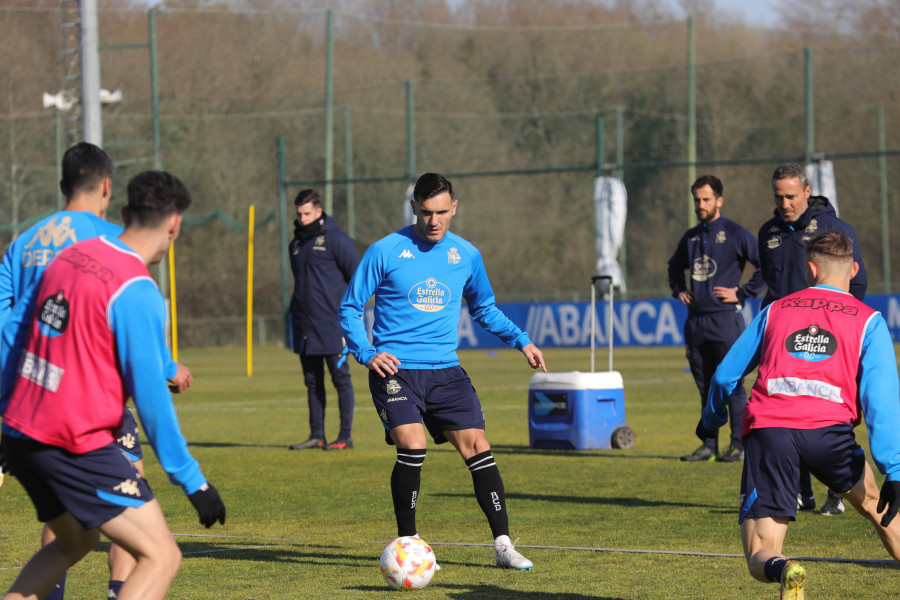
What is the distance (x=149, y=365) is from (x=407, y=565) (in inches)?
95.5

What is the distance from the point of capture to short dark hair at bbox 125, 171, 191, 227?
4.51m

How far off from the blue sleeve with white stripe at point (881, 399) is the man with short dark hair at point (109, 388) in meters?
2.60

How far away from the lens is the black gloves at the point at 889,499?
208 inches

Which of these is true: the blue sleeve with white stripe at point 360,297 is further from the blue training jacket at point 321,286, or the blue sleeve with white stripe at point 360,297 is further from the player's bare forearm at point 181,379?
the blue training jacket at point 321,286

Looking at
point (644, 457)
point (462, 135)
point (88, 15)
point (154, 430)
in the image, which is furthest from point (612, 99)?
point (154, 430)

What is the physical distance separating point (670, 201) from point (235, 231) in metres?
14.1

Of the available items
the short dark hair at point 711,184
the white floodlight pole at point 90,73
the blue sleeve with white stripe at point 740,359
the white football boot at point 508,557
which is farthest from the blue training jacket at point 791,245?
the white floodlight pole at point 90,73

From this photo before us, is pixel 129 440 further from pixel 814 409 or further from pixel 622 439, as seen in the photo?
pixel 622 439

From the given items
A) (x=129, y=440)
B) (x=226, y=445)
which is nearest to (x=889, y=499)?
(x=129, y=440)

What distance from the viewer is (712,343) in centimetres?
1148

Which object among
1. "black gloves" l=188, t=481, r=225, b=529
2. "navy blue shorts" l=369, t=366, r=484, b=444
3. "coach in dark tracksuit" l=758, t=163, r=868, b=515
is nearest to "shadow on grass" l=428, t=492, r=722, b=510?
"coach in dark tracksuit" l=758, t=163, r=868, b=515

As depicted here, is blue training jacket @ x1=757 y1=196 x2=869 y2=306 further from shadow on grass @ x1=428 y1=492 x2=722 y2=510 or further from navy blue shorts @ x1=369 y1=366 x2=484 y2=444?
navy blue shorts @ x1=369 y1=366 x2=484 y2=444

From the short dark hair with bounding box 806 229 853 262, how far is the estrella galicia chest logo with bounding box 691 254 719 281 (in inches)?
232

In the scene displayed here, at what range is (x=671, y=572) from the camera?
6836 millimetres
